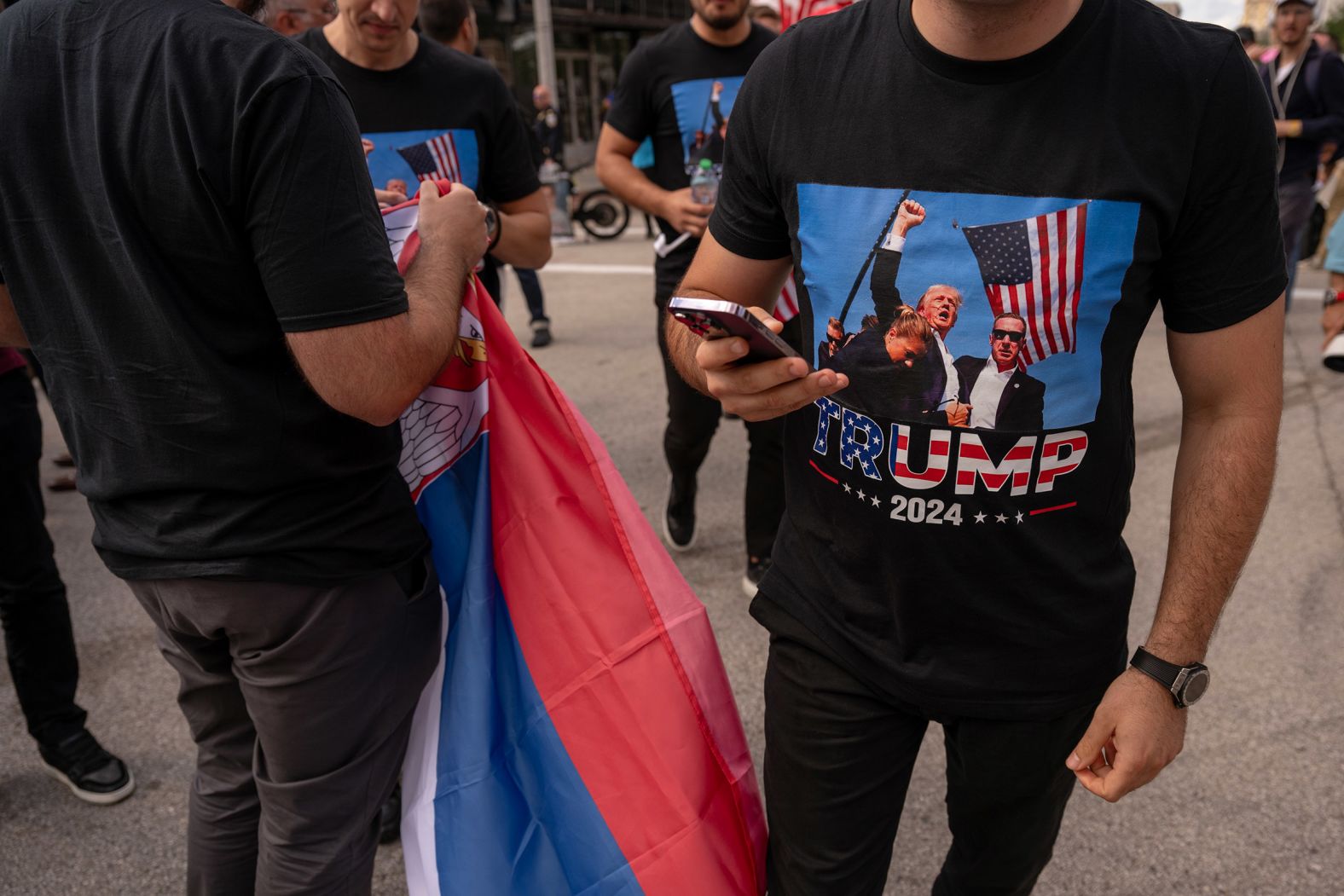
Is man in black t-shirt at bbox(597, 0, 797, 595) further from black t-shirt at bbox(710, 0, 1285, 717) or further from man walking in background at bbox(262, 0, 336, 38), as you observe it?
black t-shirt at bbox(710, 0, 1285, 717)

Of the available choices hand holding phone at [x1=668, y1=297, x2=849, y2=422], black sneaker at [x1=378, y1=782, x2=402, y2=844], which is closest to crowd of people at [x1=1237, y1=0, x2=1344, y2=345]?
black sneaker at [x1=378, y1=782, x2=402, y2=844]

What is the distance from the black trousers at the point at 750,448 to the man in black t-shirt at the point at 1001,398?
178 centimetres

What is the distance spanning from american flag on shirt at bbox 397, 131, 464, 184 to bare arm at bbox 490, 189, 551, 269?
176 mm

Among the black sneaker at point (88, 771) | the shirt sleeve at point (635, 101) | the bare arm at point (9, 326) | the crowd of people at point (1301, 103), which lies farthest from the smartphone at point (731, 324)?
the crowd of people at point (1301, 103)

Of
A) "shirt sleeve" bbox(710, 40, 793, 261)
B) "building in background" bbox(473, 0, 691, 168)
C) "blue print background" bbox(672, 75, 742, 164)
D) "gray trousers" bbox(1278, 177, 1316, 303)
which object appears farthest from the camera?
"building in background" bbox(473, 0, 691, 168)

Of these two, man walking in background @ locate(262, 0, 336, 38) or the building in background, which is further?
the building in background

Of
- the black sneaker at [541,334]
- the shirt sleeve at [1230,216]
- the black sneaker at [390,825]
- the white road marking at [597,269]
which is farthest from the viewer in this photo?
the white road marking at [597,269]

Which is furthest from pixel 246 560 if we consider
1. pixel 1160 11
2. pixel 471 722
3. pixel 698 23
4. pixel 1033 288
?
pixel 698 23

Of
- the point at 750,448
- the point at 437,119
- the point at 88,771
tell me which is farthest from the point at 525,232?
the point at 88,771

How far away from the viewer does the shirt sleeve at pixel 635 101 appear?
355cm

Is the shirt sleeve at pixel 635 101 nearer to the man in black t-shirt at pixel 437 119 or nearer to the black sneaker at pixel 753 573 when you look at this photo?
the man in black t-shirt at pixel 437 119

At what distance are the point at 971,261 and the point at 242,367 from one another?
0.97m

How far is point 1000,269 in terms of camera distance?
4.19ft

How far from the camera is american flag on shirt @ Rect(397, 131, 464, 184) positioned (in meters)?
2.75
